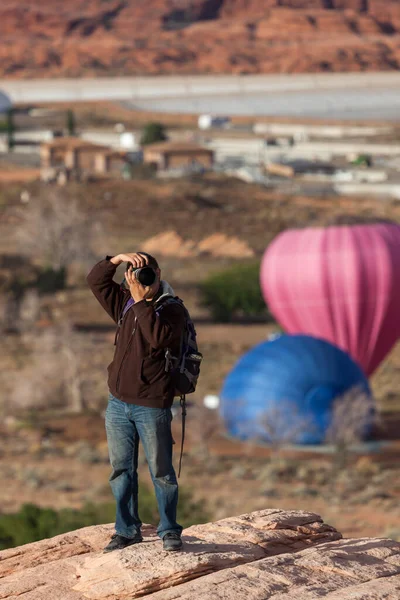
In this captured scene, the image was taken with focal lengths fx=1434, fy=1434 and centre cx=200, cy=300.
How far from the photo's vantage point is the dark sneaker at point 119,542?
9.48 metres

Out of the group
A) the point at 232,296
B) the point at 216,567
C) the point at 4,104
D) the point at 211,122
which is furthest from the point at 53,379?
the point at 211,122

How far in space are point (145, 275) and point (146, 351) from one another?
483mm

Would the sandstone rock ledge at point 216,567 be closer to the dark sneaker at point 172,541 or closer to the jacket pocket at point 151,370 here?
the dark sneaker at point 172,541

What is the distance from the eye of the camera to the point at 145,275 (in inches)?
356

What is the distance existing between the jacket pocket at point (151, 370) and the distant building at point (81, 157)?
317ft

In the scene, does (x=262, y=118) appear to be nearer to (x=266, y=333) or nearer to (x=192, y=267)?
(x=192, y=267)

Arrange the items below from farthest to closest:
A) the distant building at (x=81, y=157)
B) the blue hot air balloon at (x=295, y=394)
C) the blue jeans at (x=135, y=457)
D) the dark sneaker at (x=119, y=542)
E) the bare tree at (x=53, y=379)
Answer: the distant building at (x=81, y=157), the bare tree at (x=53, y=379), the blue hot air balloon at (x=295, y=394), the dark sneaker at (x=119, y=542), the blue jeans at (x=135, y=457)

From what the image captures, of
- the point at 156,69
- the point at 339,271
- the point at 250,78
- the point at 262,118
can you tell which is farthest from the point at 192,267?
the point at 156,69

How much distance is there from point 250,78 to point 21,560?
15871 cm

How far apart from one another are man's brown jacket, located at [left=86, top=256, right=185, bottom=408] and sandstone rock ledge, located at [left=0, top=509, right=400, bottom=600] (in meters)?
1.03

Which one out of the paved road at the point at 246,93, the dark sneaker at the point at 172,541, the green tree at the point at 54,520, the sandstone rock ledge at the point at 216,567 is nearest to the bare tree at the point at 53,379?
the green tree at the point at 54,520

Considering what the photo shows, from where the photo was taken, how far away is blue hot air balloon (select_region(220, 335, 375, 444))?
120ft

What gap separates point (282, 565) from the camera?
30.2 feet

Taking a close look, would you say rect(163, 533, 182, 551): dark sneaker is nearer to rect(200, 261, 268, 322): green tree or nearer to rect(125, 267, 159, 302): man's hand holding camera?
rect(125, 267, 159, 302): man's hand holding camera
